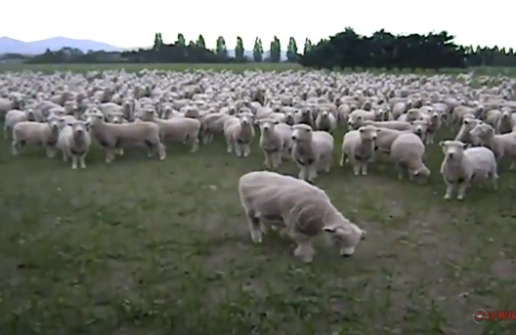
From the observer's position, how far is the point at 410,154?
980 cm

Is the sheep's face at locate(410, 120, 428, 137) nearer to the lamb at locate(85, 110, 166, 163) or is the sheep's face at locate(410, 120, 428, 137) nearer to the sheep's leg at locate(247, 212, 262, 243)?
the lamb at locate(85, 110, 166, 163)

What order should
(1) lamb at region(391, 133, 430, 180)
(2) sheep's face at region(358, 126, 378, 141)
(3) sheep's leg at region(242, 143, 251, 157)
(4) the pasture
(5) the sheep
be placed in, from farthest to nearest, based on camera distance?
(3) sheep's leg at region(242, 143, 251, 157), (5) the sheep, (2) sheep's face at region(358, 126, 378, 141), (1) lamb at region(391, 133, 430, 180), (4) the pasture

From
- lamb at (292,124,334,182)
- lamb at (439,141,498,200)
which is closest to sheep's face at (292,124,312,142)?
lamb at (292,124,334,182)

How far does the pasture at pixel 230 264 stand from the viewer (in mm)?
5023

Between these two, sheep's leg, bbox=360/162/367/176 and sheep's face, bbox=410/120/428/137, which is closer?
sheep's leg, bbox=360/162/367/176

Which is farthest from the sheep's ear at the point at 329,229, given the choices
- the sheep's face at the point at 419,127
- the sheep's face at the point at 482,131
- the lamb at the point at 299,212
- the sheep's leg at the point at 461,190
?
the sheep's face at the point at 419,127

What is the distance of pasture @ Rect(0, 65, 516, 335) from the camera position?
5023 millimetres

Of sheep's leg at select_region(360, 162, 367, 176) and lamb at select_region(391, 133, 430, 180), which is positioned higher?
lamb at select_region(391, 133, 430, 180)

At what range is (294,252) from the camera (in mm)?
6387

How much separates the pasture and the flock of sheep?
0.43 meters

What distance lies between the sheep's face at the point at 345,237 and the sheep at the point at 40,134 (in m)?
7.88

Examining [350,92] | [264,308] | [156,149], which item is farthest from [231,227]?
[350,92]

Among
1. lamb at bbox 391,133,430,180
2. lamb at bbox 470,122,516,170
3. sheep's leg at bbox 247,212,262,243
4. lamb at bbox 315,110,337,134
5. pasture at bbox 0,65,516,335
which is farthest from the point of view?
lamb at bbox 315,110,337,134

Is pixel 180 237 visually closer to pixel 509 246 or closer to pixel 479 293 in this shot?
pixel 479 293
